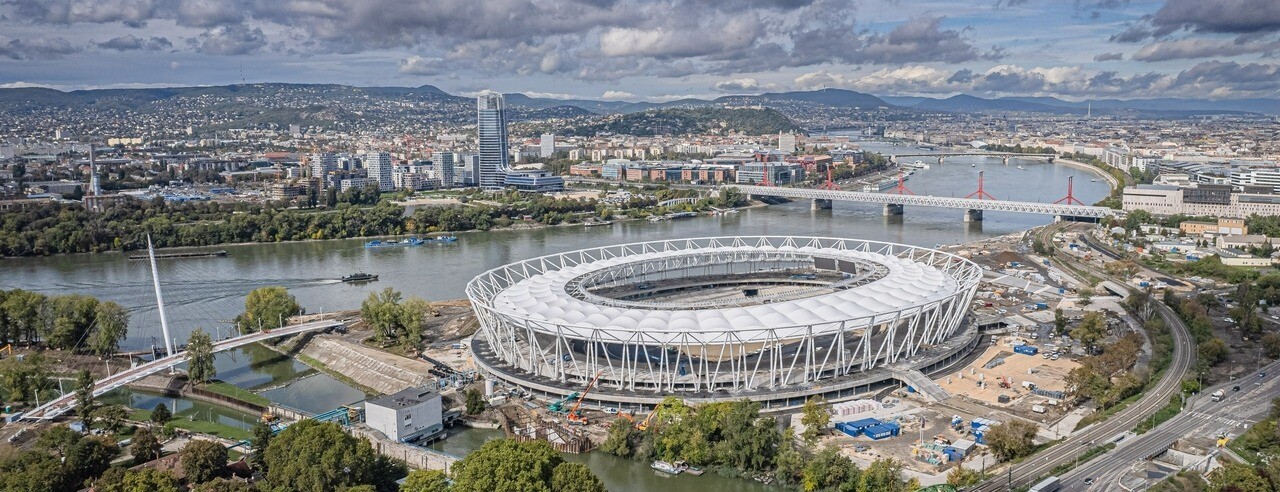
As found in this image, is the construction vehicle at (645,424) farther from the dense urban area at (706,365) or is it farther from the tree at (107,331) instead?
the tree at (107,331)

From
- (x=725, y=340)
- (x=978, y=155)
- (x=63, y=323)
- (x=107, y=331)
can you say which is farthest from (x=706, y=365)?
(x=978, y=155)

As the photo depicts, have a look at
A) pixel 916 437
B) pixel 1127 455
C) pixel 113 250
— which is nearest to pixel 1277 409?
pixel 1127 455

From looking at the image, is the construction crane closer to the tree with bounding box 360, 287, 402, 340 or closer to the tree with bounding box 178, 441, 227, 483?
the tree with bounding box 178, 441, 227, 483

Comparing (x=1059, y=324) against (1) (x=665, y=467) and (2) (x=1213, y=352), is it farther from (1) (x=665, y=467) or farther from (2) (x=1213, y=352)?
(1) (x=665, y=467)

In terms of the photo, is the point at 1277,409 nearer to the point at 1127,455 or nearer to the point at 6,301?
the point at 1127,455

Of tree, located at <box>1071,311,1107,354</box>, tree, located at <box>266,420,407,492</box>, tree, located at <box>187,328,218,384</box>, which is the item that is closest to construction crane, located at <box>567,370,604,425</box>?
tree, located at <box>266,420,407,492</box>

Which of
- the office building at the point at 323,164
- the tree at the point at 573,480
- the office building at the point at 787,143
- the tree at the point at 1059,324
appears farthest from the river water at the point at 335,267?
the office building at the point at 787,143
